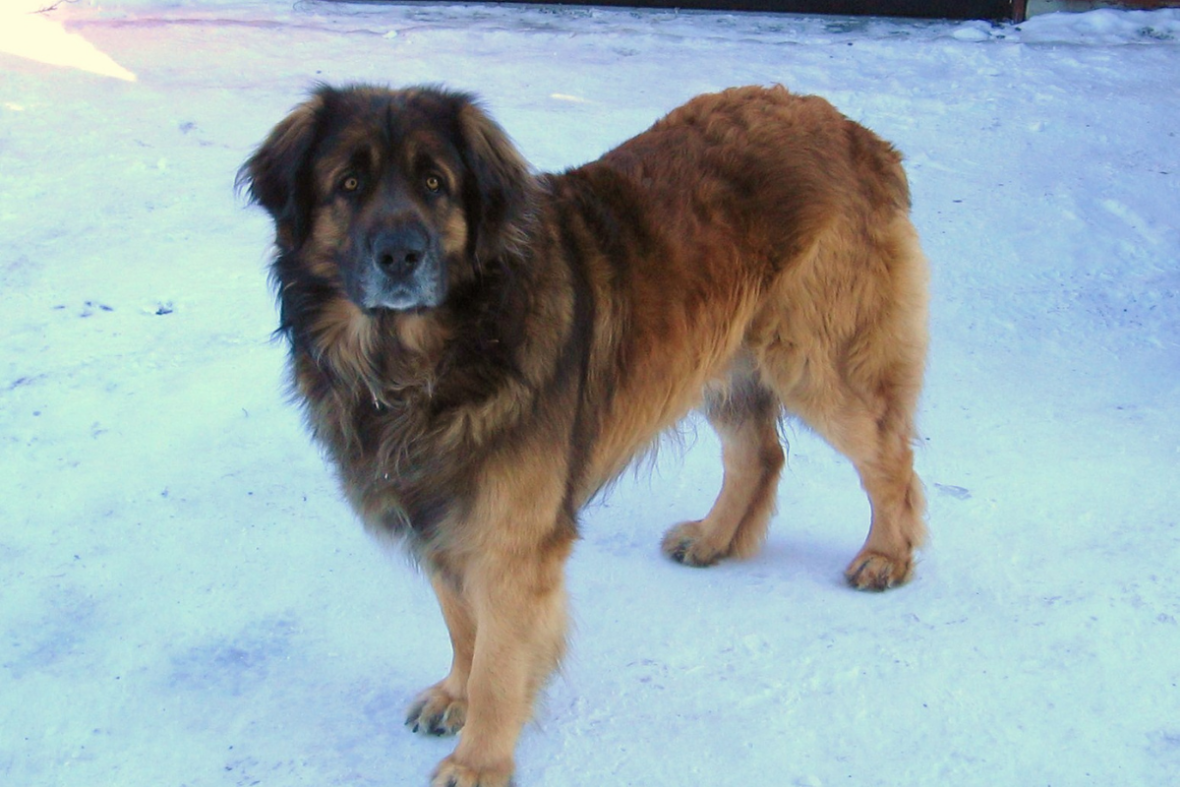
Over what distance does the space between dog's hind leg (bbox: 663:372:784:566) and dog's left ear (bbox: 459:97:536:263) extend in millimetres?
1209

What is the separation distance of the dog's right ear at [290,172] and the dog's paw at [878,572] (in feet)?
6.41

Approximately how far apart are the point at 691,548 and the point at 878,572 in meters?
0.58

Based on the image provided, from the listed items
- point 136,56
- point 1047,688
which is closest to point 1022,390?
point 1047,688

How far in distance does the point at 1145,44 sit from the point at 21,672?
8115 mm

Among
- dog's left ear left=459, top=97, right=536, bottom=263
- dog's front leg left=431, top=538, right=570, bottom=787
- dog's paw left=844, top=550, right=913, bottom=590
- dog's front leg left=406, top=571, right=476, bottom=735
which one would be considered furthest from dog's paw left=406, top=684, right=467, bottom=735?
dog's paw left=844, top=550, right=913, bottom=590

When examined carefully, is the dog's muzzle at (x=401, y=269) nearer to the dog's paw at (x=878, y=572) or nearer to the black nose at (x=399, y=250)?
A: the black nose at (x=399, y=250)

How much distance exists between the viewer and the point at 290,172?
266cm

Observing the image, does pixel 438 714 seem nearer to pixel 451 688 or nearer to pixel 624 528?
pixel 451 688

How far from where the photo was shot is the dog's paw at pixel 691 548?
3.71 m

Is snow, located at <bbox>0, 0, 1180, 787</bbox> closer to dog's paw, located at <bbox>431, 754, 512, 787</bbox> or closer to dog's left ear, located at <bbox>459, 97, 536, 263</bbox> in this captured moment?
dog's paw, located at <bbox>431, 754, 512, 787</bbox>

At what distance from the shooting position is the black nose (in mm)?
2492

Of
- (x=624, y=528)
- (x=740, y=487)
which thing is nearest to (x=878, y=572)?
(x=740, y=487)

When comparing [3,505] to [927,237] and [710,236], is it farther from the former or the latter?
[927,237]

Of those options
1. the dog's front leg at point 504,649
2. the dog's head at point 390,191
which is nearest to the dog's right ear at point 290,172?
the dog's head at point 390,191
